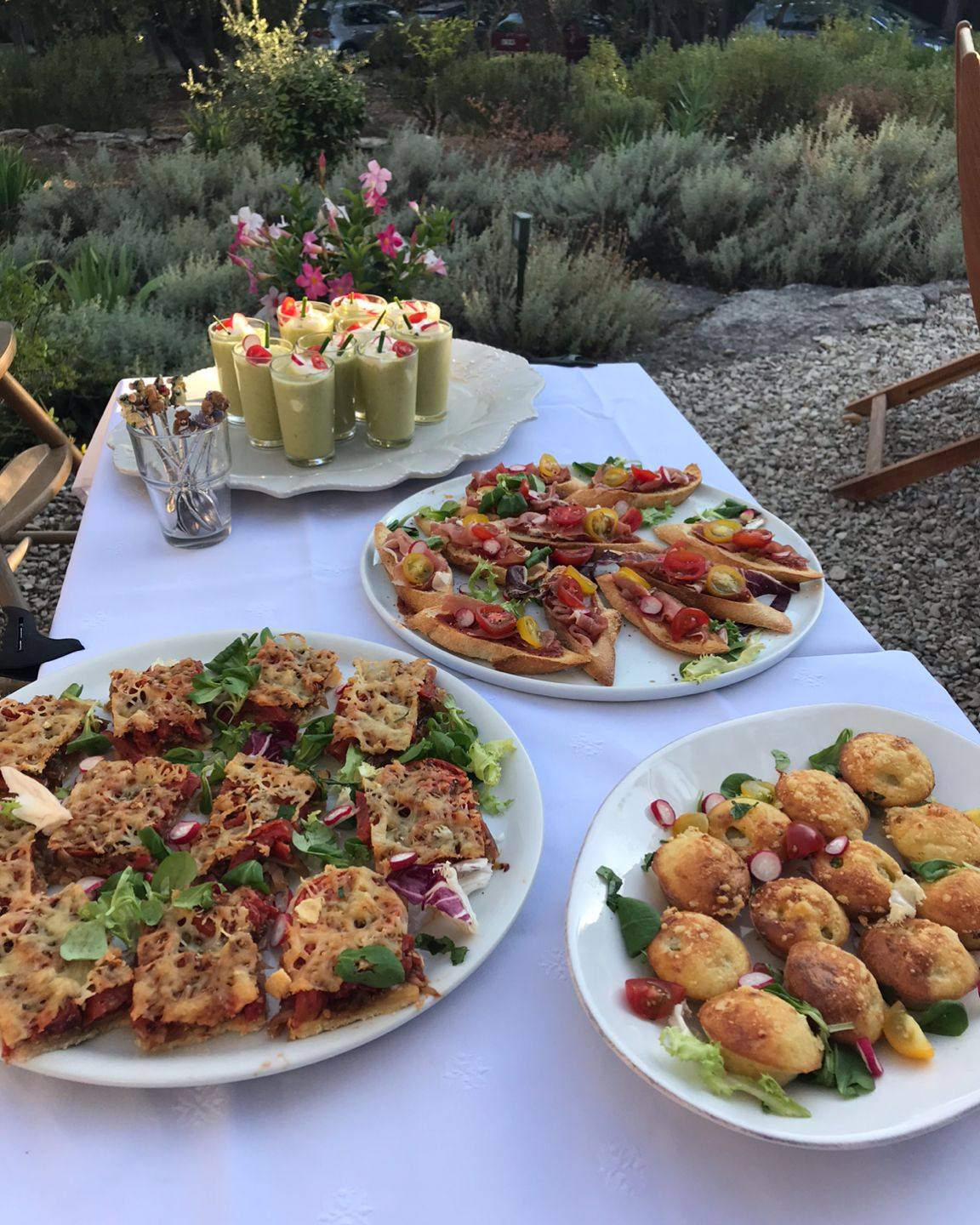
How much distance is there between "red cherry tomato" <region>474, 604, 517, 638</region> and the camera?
152cm

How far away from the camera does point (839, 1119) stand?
0.83 meters

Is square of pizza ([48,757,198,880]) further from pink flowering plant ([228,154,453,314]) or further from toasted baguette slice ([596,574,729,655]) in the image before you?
pink flowering plant ([228,154,453,314])

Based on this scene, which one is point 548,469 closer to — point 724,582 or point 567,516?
point 567,516

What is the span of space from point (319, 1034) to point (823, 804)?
0.66 m

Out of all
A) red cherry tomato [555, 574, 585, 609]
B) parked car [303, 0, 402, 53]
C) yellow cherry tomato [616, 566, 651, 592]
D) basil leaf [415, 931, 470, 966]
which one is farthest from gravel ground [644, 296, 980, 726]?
parked car [303, 0, 402, 53]

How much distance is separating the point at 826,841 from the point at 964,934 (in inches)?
7.1

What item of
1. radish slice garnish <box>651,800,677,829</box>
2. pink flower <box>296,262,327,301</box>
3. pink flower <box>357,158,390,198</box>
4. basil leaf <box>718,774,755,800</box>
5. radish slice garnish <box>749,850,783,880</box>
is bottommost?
basil leaf <box>718,774,755,800</box>

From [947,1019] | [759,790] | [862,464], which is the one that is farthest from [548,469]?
[862,464]

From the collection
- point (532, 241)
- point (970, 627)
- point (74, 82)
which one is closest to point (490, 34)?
point (74, 82)

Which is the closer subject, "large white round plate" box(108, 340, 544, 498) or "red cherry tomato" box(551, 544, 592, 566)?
"red cherry tomato" box(551, 544, 592, 566)

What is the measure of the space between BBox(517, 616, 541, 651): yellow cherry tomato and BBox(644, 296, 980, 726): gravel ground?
2277 millimetres

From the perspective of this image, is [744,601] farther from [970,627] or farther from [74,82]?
[74,82]

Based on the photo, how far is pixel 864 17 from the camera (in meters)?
12.5

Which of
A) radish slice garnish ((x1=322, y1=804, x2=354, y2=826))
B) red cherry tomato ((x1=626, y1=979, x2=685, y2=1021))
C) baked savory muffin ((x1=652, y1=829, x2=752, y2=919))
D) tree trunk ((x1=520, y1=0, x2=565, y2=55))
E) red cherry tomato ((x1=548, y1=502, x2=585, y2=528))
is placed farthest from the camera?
tree trunk ((x1=520, y1=0, x2=565, y2=55))
